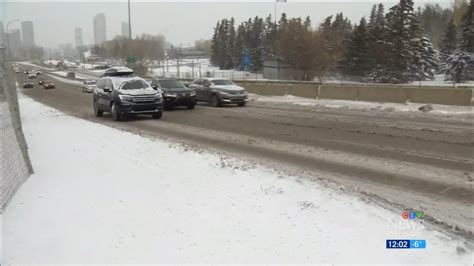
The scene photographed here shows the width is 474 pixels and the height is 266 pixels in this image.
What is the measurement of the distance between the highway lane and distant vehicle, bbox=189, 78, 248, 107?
388 centimetres

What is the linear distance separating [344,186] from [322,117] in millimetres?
10031

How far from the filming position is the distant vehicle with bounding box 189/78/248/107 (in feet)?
73.4

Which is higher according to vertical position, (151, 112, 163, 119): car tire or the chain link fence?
the chain link fence

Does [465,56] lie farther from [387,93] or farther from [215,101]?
[215,101]

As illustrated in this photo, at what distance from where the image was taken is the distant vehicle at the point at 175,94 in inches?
811

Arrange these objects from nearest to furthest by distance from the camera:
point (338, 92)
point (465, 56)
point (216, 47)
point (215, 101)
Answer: point (215, 101), point (338, 92), point (465, 56), point (216, 47)

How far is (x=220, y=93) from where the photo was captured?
22375mm

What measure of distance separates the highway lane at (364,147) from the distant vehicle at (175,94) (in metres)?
2.22

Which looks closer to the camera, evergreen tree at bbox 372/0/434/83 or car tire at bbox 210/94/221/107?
car tire at bbox 210/94/221/107

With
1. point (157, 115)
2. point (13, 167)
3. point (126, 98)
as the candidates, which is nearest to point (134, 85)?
point (126, 98)

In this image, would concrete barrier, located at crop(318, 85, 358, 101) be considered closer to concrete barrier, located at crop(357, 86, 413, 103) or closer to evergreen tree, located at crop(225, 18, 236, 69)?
concrete barrier, located at crop(357, 86, 413, 103)

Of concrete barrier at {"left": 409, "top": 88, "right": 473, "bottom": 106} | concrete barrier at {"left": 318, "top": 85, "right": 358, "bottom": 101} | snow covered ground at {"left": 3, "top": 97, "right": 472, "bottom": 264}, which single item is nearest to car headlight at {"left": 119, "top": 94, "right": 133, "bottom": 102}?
snow covered ground at {"left": 3, "top": 97, "right": 472, "bottom": 264}

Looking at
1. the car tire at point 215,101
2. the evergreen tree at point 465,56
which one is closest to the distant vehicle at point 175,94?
the car tire at point 215,101

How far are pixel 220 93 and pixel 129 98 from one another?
657 cm
